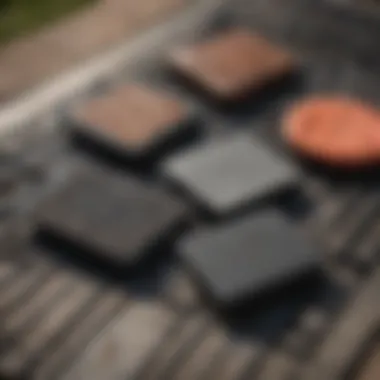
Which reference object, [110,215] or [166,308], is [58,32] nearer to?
[110,215]

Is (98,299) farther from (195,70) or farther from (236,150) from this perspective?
(195,70)

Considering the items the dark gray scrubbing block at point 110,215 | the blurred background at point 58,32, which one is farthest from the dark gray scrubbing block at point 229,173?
the blurred background at point 58,32

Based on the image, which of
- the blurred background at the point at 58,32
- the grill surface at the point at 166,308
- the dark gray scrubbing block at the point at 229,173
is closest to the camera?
the grill surface at the point at 166,308

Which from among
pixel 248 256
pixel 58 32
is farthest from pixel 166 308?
pixel 58 32

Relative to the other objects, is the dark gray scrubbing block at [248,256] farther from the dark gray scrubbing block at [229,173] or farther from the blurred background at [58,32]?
the blurred background at [58,32]

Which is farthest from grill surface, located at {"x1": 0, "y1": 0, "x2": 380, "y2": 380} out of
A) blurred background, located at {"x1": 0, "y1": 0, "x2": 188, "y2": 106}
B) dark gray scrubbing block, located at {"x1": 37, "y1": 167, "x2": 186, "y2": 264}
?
blurred background, located at {"x1": 0, "y1": 0, "x2": 188, "y2": 106}

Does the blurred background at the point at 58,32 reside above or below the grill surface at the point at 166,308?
above

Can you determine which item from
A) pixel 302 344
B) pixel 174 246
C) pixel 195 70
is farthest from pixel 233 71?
pixel 302 344
